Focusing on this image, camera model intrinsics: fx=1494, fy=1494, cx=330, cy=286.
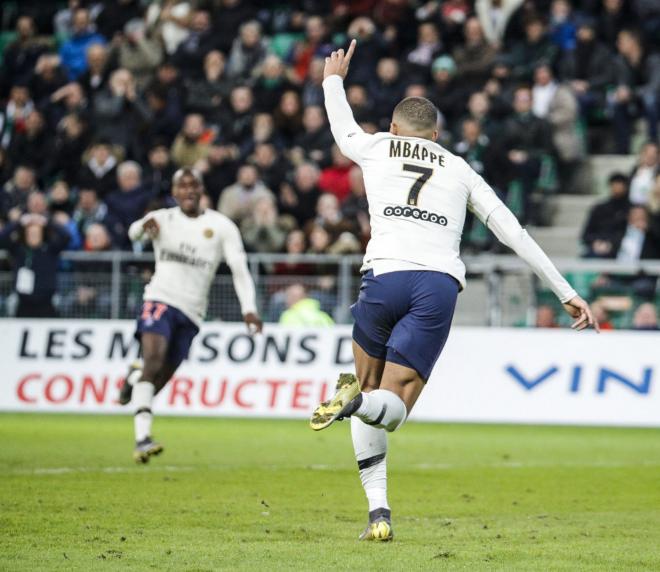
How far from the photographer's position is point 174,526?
9062 mm

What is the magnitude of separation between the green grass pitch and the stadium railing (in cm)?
262

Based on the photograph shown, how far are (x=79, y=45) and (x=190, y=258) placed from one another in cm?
1399

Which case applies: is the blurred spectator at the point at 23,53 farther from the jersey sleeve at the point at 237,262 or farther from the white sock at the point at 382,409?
the white sock at the point at 382,409

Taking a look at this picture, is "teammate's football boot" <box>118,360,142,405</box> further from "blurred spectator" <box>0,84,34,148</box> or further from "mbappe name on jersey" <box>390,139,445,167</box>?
"blurred spectator" <box>0,84,34,148</box>

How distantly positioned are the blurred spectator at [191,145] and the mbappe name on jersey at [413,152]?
1485cm

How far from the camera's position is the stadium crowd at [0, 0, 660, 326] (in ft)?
71.6

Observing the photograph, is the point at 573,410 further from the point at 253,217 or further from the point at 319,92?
the point at 319,92

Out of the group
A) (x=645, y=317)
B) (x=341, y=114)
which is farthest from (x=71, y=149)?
(x=341, y=114)

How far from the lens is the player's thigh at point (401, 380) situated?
8.37 m

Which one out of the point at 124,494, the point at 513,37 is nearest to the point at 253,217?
the point at 513,37

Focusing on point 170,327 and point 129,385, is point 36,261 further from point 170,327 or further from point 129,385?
point 170,327

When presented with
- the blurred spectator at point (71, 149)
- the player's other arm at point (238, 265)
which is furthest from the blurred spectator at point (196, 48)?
the player's other arm at point (238, 265)

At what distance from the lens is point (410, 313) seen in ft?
27.8

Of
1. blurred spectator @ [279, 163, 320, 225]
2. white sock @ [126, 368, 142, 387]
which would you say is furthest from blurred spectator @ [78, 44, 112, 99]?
white sock @ [126, 368, 142, 387]
